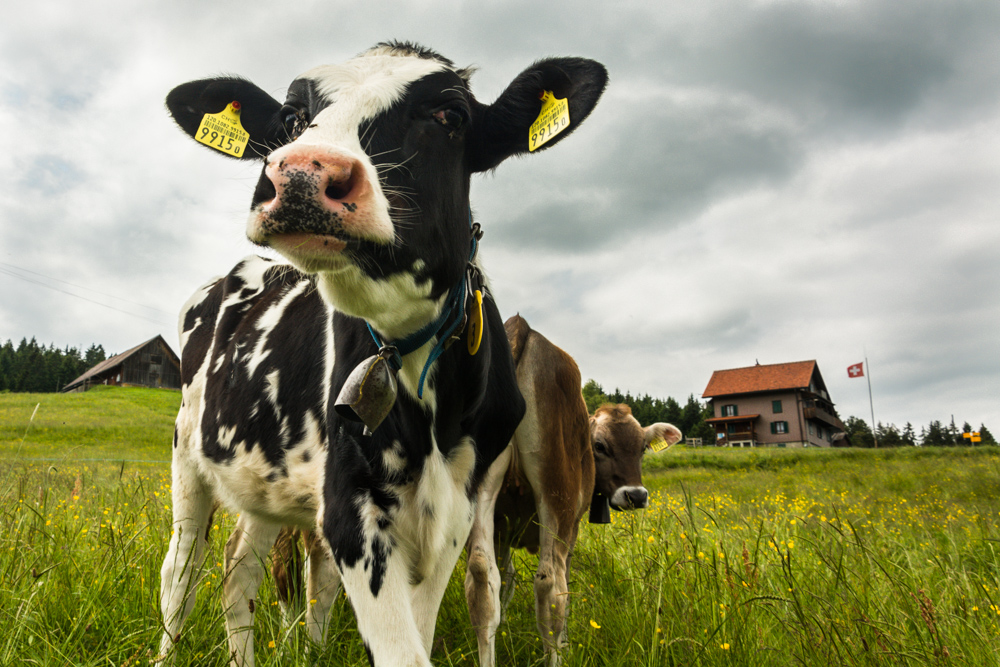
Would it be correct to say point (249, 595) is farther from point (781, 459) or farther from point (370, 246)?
point (781, 459)

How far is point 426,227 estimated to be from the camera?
2318mm

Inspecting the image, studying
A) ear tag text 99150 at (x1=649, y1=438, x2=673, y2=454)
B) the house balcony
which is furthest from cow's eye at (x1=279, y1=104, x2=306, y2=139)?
the house balcony

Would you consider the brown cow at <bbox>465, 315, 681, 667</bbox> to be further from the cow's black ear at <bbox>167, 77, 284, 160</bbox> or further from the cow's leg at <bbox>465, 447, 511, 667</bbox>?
the cow's black ear at <bbox>167, 77, 284, 160</bbox>

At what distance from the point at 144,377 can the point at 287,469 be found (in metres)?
78.5

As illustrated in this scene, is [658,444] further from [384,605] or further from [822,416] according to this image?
[822,416]

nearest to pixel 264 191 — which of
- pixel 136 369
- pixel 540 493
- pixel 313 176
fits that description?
pixel 313 176

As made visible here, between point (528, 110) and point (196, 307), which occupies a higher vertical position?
point (528, 110)

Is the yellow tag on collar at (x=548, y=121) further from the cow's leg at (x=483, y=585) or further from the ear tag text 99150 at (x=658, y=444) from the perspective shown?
the ear tag text 99150 at (x=658, y=444)

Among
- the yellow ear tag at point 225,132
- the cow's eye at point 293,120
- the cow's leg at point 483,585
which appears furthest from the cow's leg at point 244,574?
the cow's eye at point 293,120

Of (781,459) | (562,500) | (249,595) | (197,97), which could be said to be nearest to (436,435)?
(562,500)

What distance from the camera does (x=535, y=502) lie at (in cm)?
399

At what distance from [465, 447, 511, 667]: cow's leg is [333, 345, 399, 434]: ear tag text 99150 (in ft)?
2.95

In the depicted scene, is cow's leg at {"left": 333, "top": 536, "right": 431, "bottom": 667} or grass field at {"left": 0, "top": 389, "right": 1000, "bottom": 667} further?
grass field at {"left": 0, "top": 389, "right": 1000, "bottom": 667}

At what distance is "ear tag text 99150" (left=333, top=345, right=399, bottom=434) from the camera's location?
7.29 feet
